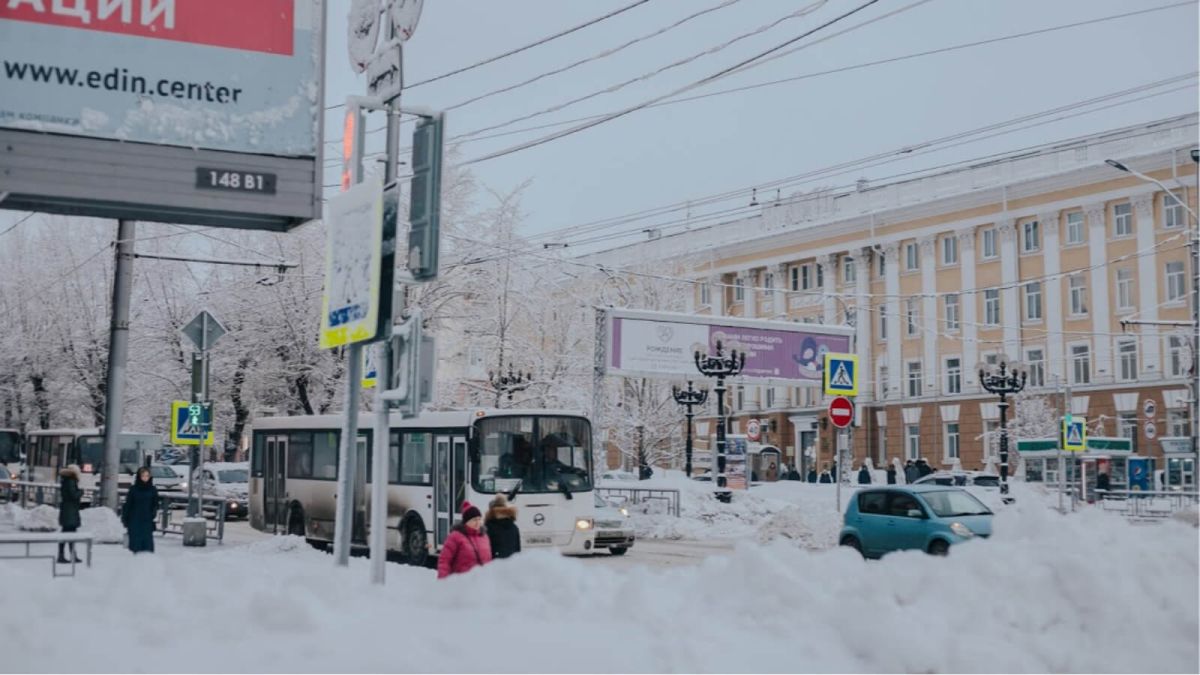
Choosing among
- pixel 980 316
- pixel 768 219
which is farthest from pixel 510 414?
pixel 768 219

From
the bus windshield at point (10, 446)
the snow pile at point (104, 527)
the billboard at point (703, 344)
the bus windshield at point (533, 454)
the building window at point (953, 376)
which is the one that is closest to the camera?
the bus windshield at point (533, 454)

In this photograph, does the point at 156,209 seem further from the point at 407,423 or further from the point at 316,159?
the point at 407,423

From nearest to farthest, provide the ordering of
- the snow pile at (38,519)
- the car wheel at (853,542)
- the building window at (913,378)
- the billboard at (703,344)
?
1. the car wheel at (853,542)
2. the snow pile at (38,519)
3. the billboard at (703,344)
4. the building window at (913,378)

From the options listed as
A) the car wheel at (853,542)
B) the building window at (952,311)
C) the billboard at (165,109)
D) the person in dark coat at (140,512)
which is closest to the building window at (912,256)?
the building window at (952,311)

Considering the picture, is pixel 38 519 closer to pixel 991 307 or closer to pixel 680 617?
pixel 680 617

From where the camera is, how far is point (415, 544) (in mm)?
22859

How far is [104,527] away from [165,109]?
1296 cm

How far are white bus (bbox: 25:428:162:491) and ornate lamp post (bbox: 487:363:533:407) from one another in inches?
426

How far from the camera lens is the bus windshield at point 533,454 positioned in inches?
856

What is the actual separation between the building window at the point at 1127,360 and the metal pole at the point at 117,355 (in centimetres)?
4512

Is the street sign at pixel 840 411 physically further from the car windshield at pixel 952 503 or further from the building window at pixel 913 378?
the building window at pixel 913 378

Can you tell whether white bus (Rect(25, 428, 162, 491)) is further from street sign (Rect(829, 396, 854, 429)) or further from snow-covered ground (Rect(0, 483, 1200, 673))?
snow-covered ground (Rect(0, 483, 1200, 673))

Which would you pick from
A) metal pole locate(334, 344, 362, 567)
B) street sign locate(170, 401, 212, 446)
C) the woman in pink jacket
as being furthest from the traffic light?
street sign locate(170, 401, 212, 446)

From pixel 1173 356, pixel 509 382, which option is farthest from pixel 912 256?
pixel 509 382
